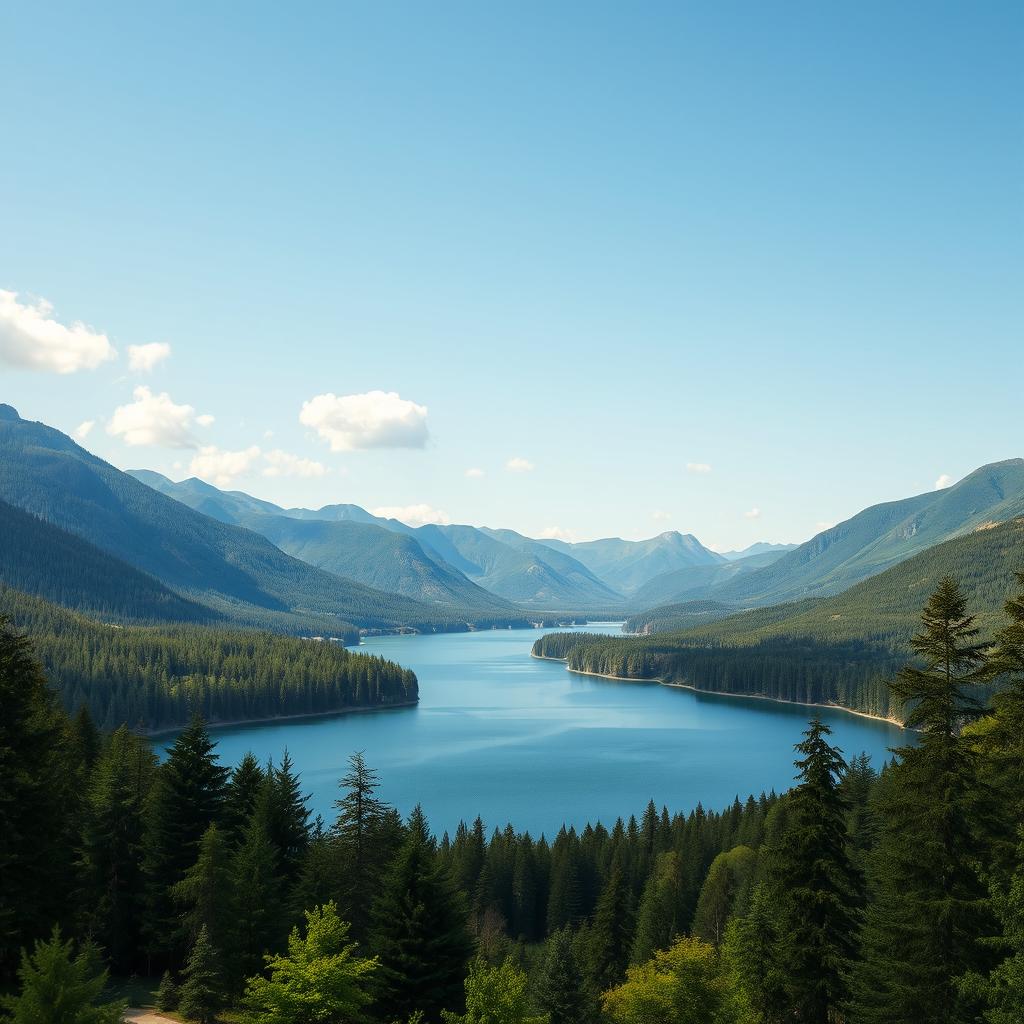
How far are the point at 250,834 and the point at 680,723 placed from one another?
555 feet

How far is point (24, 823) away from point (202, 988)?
877 centimetres

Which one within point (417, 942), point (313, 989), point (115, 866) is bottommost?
point (115, 866)

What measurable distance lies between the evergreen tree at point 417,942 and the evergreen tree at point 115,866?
589 inches

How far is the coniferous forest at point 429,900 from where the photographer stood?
22719 millimetres

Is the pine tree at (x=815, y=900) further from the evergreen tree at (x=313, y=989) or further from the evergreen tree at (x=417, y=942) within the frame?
the evergreen tree at (x=313, y=989)

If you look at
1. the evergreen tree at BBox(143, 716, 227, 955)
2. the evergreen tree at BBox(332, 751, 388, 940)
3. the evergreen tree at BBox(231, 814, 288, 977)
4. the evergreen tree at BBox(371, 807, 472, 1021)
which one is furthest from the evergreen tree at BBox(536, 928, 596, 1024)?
the evergreen tree at BBox(143, 716, 227, 955)

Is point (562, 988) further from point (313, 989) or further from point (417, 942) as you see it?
point (313, 989)

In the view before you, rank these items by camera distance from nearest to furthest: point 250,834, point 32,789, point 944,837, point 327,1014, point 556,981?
point 327,1014 → point 944,837 → point 32,789 → point 556,981 → point 250,834

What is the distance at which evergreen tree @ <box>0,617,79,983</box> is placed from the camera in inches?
1004

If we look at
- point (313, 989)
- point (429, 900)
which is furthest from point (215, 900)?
point (313, 989)

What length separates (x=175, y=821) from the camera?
39.3m

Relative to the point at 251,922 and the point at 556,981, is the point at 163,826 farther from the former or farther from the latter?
the point at 556,981

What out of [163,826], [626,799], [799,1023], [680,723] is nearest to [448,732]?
[680,723]

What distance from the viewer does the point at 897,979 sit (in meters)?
24.1
